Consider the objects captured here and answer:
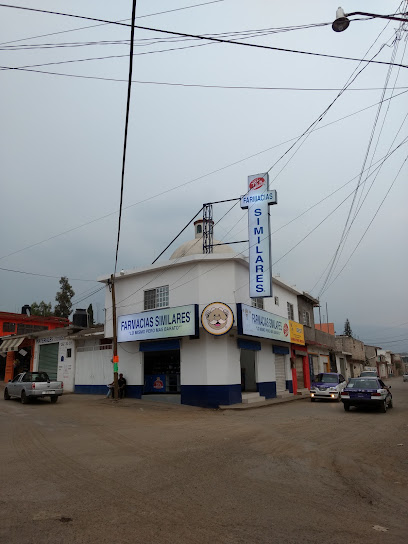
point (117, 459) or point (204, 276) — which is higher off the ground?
point (204, 276)

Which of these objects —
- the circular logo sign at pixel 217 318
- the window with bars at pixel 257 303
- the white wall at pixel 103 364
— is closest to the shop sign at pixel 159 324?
the circular logo sign at pixel 217 318

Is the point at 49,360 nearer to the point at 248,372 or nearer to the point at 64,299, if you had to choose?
the point at 248,372

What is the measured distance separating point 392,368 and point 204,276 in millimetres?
106759

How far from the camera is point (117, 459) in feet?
27.7

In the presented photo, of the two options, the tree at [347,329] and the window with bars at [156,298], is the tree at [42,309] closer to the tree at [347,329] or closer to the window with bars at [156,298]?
the window with bars at [156,298]

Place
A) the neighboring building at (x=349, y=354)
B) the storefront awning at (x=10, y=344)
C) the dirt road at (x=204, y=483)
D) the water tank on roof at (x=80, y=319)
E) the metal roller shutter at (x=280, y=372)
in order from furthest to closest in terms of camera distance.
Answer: the neighboring building at (x=349, y=354)
the storefront awning at (x=10, y=344)
the water tank on roof at (x=80, y=319)
the metal roller shutter at (x=280, y=372)
the dirt road at (x=204, y=483)

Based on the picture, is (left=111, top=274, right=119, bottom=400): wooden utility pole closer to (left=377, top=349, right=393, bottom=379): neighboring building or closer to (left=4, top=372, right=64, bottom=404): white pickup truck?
(left=4, top=372, right=64, bottom=404): white pickup truck

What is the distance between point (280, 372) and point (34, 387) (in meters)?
15.6

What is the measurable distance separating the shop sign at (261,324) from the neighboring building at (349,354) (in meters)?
Result: 25.2

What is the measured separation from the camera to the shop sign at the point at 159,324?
2020cm

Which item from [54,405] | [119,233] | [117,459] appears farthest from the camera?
[54,405]

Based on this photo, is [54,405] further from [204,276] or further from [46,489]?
[46,489]

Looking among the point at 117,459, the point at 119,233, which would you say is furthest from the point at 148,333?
the point at 117,459

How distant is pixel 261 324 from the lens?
894 inches
